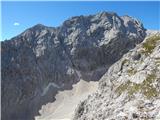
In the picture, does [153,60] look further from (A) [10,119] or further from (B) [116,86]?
(A) [10,119]

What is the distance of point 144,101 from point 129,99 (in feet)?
3.32

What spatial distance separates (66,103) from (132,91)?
166 metres

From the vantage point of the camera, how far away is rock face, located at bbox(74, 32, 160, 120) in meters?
14.9

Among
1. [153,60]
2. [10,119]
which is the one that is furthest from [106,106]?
[10,119]

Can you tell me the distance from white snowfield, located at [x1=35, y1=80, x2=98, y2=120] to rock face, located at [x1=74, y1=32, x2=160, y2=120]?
139082mm

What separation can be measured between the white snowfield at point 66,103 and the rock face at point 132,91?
139082 millimetres

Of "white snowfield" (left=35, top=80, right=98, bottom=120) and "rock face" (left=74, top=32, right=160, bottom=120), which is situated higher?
"white snowfield" (left=35, top=80, right=98, bottom=120)

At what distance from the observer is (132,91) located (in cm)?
1650

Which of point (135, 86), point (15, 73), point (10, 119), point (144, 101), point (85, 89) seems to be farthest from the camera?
point (85, 89)

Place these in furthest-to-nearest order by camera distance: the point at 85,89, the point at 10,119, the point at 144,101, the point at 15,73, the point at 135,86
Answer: the point at 85,89, the point at 15,73, the point at 10,119, the point at 135,86, the point at 144,101

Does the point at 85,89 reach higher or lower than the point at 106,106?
higher

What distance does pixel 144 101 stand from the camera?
1522 cm

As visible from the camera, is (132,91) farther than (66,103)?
No

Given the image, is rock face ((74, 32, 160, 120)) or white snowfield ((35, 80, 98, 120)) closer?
rock face ((74, 32, 160, 120))
